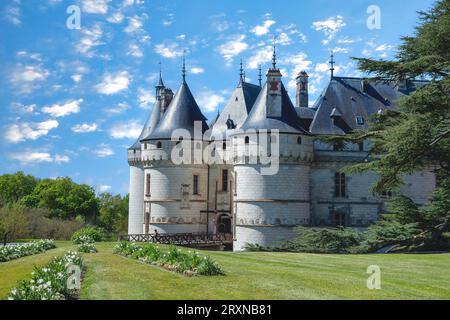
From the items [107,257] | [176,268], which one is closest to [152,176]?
[107,257]

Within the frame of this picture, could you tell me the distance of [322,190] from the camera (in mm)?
38500

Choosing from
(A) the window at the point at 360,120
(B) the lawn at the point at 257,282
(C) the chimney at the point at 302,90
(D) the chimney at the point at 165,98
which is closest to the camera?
(B) the lawn at the point at 257,282

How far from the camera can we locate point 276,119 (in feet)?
119

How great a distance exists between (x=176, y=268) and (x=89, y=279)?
8.09ft

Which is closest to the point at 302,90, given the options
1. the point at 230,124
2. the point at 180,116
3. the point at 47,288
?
the point at 230,124

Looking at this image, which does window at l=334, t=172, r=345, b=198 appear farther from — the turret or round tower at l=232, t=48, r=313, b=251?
the turret

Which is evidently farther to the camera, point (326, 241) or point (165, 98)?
point (165, 98)

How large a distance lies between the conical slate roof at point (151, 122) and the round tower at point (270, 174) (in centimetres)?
1165

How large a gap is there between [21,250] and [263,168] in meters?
15.8

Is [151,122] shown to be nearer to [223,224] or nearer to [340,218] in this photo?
[223,224]

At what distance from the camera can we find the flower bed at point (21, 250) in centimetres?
2505

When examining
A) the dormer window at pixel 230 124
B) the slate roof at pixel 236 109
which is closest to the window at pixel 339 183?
the slate roof at pixel 236 109

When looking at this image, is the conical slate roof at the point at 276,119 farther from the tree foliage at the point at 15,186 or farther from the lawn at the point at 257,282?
the tree foliage at the point at 15,186

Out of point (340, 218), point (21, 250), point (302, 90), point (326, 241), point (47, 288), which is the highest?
point (302, 90)
